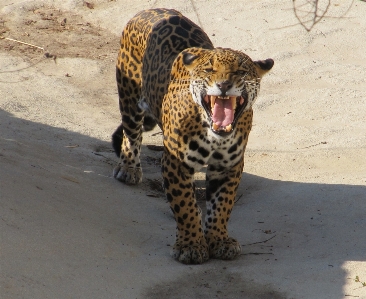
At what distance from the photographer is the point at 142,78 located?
8125 millimetres

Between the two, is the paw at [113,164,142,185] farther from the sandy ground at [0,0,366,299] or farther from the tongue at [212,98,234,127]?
the tongue at [212,98,234,127]

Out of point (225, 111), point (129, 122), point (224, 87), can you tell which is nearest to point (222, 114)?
point (225, 111)

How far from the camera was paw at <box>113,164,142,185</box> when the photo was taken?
29.2 feet

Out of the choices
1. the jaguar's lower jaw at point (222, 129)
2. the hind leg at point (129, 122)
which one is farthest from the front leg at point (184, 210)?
the hind leg at point (129, 122)

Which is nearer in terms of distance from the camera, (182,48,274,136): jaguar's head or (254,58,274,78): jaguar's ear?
(182,48,274,136): jaguar's head

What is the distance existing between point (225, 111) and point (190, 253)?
1.37 metres

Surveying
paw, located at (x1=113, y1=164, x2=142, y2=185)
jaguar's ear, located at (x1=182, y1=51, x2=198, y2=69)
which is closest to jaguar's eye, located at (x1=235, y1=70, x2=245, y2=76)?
jaguar's ear, located at (x1=182, y1=51, x2=198, y2=69)

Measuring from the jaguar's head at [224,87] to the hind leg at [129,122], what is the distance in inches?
90.0

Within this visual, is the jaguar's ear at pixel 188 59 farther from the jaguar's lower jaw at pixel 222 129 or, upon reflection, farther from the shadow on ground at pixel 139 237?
the shadow on ground at pixel 139 237

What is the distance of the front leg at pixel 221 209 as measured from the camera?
686cm

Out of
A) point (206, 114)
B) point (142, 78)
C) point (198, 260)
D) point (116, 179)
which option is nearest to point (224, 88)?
point (206, 114)

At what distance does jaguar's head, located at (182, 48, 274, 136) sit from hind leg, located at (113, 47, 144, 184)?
2285 millimetres

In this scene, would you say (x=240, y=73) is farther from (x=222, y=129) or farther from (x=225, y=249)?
(x=225, y=249)

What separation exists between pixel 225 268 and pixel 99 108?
531 centimetres
